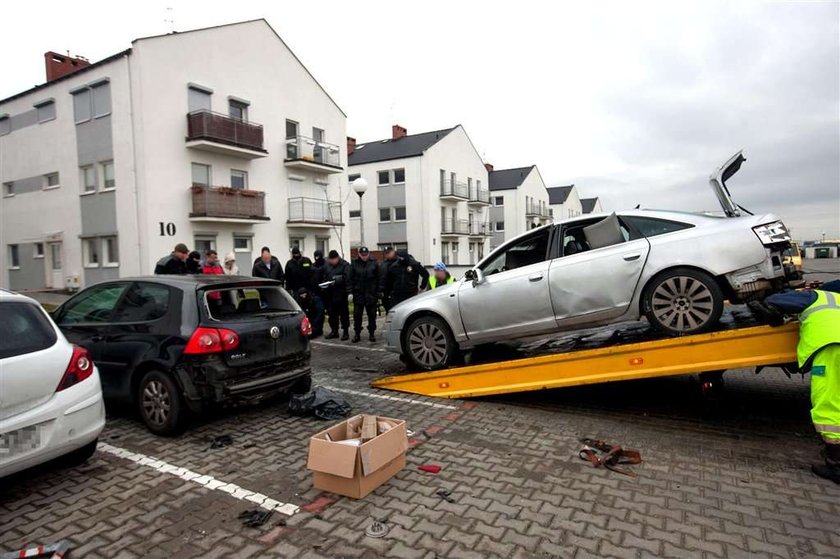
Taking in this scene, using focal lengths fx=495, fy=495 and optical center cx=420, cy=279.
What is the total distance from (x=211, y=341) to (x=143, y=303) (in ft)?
3.46

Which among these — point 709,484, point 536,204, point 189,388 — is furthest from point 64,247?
point 536,204

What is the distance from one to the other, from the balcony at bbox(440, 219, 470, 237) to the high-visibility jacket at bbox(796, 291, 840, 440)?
33764 millimetres

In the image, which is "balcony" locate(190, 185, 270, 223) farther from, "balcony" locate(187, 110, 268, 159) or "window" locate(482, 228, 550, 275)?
"window" locate(482, 228, 550, 275)

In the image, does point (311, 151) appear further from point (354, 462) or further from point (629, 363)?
point (354, 462)

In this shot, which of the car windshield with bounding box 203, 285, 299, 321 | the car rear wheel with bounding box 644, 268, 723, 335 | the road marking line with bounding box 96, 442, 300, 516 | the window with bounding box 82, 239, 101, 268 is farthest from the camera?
→ the window with bounding box 82, 239, 101, 268

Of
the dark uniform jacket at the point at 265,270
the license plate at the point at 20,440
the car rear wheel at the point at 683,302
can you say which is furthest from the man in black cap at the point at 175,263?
the car rear wheel at the point at 683,302

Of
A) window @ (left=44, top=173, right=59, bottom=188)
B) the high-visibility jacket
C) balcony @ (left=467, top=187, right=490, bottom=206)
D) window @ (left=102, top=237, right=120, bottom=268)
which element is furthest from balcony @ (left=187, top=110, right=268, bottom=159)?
balcony @ (left=467, top=187, right=490, bottom=206)

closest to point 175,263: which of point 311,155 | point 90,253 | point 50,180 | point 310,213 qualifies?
point 90,253

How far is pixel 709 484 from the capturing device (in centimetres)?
356

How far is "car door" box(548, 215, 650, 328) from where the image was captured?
199 inches

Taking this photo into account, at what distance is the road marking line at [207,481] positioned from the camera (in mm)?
3348

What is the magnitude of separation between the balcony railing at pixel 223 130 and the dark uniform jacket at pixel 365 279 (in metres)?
13.1

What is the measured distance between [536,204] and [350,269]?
153ft

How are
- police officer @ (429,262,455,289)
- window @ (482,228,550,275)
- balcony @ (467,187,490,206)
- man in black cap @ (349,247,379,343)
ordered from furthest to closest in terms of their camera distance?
balcony @ (467,187,490,206), man in black cap @ (349,247,379,343), police officer @ (429,262,455,289), window @ (482,228,550,275)
